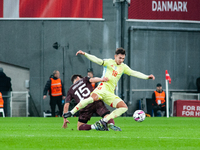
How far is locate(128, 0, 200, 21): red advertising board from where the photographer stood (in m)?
21.7

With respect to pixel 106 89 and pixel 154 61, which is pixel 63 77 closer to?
pixel 154 61

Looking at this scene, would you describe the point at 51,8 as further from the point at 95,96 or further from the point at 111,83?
the point at 95,96

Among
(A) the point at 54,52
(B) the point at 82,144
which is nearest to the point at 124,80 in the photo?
(A) the point at 54,52

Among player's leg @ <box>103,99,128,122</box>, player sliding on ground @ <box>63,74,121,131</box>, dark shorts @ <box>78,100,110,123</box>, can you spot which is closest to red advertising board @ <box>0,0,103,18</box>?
player sliding on ground @ <box>63,74,121,131</box>

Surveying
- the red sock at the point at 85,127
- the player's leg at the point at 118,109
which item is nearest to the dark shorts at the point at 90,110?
the red sock at the point at 85,127

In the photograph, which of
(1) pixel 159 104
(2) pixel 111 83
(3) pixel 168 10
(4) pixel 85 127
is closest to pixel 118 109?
(2) pixel 111 83

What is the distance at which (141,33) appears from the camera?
21797 mm

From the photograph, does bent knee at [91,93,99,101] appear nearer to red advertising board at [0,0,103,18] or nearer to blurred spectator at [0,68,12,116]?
blurred spectator at [0,68,12,116]

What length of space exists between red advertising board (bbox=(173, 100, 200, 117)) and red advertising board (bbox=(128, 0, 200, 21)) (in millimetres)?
5971

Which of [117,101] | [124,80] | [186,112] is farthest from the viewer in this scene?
[124,80]

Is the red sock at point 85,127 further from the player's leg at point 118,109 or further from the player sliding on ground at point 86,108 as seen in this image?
the player's leg at point 118,109

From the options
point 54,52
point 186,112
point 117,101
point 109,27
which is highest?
point 109,27

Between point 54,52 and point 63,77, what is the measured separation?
1405mm

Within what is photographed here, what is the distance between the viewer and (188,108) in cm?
1761
